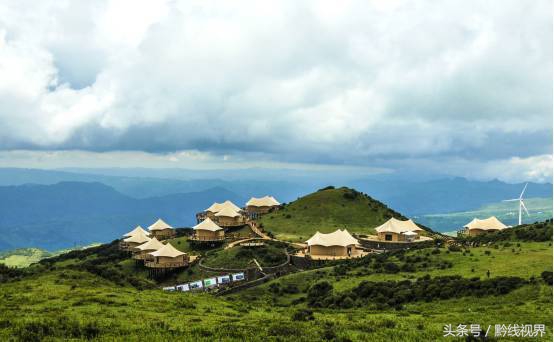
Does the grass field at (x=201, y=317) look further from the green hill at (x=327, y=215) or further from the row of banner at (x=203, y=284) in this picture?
the green hill at (x=327, y=215)

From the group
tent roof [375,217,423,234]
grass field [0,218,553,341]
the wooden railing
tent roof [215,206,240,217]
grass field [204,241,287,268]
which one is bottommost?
the wooden railing

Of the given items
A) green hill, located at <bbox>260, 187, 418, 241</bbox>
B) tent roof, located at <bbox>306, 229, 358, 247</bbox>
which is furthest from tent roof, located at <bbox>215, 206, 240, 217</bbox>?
tent roof, located at <bbox>306, 229, 358, 247</bbox>

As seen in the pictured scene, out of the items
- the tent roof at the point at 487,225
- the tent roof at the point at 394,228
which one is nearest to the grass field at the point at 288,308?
the tent roof at the point at 394,228

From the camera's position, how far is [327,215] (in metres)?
131

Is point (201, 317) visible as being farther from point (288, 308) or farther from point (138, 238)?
point (138, 238)

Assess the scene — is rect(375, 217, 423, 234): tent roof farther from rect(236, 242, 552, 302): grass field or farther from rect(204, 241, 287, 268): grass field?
rect(236, 242, 552, 302): grass field

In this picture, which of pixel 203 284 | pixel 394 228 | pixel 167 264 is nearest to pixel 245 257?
pixel 167 264

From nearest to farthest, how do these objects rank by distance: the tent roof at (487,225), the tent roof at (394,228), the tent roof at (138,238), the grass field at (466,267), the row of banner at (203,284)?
the grass field at (466,267) → the row of banner at (203,284) → the tent roof at (394,228) → the tent roof at (487,225) → the tent roof at (138,238)

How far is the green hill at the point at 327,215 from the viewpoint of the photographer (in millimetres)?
121250

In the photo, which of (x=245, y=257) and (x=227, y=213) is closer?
(x=245, y=257)

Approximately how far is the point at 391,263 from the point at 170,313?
39881mm

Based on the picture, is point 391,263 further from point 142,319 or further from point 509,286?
point 142,319

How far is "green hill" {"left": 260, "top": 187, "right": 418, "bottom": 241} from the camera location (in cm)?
12125

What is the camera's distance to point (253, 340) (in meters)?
23.3
